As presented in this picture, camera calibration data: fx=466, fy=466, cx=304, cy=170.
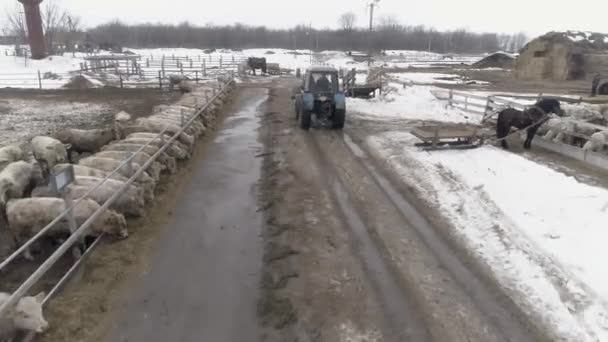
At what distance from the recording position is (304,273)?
21.7ft

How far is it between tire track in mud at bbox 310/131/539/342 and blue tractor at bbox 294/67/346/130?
20.0 ft

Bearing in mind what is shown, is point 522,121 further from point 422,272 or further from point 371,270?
point 371,270

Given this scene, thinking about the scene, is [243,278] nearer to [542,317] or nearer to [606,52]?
[542,317]

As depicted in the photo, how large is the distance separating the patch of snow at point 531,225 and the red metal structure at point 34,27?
140 feet

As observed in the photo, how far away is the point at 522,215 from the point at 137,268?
6.77 m

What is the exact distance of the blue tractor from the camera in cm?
1673

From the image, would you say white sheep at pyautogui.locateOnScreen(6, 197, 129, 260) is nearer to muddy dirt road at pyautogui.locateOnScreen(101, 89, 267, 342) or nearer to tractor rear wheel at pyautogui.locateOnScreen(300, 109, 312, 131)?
muddy dirt road at pyautogui.locateOnScreen(101, 89, 267, 342)

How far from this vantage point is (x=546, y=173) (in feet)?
37.1

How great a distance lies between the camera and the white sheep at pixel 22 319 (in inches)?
187

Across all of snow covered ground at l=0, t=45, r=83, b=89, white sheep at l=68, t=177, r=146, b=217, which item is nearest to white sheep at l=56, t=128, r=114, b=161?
white sheep at l=68, t=177, r=146, b=217

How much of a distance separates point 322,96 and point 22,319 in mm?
13296

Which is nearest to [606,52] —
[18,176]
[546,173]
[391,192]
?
[546,173]

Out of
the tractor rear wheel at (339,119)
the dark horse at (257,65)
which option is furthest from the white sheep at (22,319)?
the dark horse at (257,65)

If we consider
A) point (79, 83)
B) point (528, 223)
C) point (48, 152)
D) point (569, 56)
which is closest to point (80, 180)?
point (48, 152)
